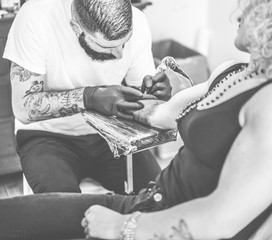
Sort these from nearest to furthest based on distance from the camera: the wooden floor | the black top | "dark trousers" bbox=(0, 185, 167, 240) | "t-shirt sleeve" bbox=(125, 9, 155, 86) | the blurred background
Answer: the black top
"dark trousers" bbox=(0, 185, 167, 240)
"t-shirt sleeve" bbox=(125, 9, 155, 86)
the wooden floor
the blurred background

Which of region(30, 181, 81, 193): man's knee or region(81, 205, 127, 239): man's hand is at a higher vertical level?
region(81, 205, 127, 239): man's hand

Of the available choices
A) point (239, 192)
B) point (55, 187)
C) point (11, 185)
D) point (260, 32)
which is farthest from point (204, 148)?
point (11, 185)

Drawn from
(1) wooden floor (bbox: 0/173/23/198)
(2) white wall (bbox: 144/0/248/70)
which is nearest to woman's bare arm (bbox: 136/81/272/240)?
(1) wooden floor (bbox: 0/173/23/198)

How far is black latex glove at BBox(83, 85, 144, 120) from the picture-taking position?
1.55 metres

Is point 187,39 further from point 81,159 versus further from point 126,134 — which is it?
point 126,134

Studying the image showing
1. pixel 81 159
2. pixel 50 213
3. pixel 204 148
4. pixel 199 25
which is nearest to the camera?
pixel 204 148

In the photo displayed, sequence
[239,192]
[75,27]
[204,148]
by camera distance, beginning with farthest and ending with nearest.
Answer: [75,27]
[204,148]
[239,192]

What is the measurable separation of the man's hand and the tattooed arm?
1.66 feet

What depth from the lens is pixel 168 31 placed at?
3.03m

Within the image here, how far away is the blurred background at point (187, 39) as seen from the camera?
2.56 m

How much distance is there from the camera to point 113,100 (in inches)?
61.5

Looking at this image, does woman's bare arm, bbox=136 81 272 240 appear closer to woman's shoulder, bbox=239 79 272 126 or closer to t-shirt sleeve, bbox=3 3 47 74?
woman's shoulder, bbox=239 79 272 126

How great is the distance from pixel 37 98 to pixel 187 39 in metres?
1.58

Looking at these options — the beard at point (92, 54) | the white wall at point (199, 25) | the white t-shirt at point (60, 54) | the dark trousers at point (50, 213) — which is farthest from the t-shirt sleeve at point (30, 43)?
the white wall at point (199, 25)
